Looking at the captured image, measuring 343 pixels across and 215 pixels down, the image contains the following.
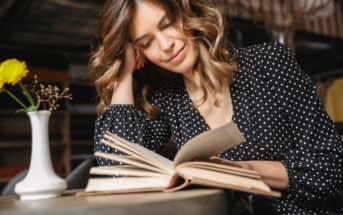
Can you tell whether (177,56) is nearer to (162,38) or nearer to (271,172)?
(162,38)

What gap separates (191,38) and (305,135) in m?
0.49

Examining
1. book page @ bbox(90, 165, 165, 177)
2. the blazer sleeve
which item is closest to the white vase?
book page @ bbox(90, 165, 165, 177)

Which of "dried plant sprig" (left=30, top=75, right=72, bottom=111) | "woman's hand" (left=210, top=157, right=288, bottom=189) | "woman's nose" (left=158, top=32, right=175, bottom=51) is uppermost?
"woman's nose" (left=158, top=32, right=175, bottom=51)

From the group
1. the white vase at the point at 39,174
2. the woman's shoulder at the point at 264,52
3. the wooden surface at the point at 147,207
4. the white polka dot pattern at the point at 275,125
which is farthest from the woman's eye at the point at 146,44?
the wooden surface at the point at 147,207

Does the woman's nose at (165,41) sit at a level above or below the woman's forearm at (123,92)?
above

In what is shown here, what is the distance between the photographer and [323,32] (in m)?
4.75

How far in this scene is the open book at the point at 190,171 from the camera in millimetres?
679

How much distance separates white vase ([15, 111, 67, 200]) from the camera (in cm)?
88

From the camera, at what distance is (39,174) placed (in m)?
0.90

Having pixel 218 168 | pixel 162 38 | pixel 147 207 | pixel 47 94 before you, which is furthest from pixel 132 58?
pixel 147 207

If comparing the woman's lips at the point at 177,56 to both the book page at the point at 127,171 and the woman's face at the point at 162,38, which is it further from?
the book page at the point at 127,171

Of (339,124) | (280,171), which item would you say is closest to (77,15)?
(339,124)

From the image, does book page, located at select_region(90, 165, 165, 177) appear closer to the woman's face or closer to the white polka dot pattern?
the white polka dot pattern

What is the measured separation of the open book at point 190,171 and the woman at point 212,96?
0.33m
